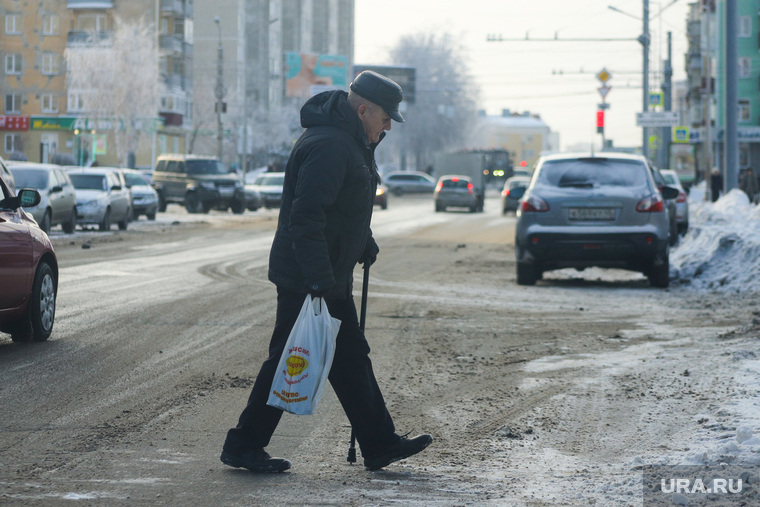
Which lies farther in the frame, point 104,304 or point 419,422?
point 104,304

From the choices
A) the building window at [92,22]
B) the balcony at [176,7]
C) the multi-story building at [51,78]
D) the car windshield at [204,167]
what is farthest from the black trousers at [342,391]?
the balcony at [176,7]

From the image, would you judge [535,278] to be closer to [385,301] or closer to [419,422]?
[385,301]

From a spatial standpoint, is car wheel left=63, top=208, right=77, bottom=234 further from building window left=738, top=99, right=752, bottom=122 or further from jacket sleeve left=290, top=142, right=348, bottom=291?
building window left=738, top=99, right=752, bottom=122

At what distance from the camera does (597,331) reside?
34.0 feet

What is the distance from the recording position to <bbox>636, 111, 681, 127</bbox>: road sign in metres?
36.0

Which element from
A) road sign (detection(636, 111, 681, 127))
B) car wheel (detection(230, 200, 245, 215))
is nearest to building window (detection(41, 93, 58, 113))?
car wheel (detection(230, 200, 245, 215))

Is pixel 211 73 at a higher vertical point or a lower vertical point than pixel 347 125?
higher

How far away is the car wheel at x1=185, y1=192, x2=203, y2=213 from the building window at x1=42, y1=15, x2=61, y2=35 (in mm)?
39132

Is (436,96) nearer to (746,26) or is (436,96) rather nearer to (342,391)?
(746,26)

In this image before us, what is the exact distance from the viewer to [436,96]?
9925 centimetres

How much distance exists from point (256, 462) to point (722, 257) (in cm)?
1177

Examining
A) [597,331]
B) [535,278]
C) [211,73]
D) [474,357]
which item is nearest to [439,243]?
[535,278]

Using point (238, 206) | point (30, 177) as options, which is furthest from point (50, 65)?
point (30, 177)

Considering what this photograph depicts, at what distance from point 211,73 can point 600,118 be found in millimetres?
72528
